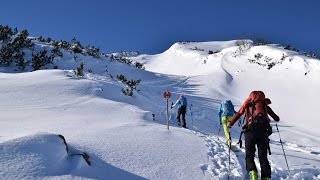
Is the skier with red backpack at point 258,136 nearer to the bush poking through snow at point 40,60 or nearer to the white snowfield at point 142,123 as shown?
the white snowfield at point 142,123

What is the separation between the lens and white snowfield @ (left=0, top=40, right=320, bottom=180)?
23.3 feet

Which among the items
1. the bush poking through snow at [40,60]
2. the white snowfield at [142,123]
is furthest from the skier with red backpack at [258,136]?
the bush poking through snow at [40,60]

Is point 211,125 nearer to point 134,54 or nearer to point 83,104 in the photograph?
point 83,104

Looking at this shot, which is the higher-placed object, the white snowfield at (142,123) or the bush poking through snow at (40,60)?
the bush poking through snow at (40,60)

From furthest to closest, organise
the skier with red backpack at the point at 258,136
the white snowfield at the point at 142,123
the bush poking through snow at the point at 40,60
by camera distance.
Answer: the bush poking through snow at the point at 40,60
the skier with red backpack at the point at 258,136
the white snowfield at the point at 142,123

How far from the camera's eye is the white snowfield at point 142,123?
710cm

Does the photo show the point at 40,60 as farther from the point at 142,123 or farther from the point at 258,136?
the point at 258,136

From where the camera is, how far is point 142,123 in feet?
43.1

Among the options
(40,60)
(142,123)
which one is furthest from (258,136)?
(40,60)

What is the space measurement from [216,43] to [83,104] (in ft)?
153

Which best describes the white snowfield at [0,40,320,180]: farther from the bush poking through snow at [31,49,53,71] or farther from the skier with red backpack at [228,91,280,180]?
the bush poking through snow at [31,49,53,71]

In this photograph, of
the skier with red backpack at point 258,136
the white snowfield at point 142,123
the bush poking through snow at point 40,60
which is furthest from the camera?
the bush poking through snow at point 40,60

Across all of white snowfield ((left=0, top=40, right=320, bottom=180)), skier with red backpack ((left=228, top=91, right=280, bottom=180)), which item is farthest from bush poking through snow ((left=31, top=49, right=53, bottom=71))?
skier with red backpack ((left=228, top=91, right=280, bottom=180))

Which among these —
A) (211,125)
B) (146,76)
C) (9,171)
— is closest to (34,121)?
(9,171)
